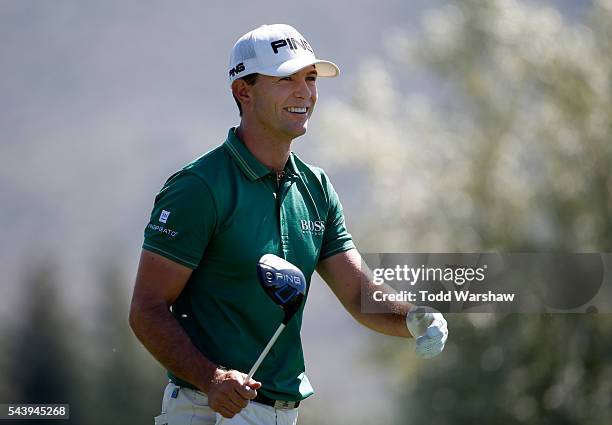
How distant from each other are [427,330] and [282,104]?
98 centimetres

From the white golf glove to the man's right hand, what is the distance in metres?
0.69

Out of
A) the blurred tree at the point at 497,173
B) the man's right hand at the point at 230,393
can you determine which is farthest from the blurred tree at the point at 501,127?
the man's right hand at the point at 230,393

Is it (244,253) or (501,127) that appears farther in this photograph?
(501,127)

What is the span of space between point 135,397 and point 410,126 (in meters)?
4.70

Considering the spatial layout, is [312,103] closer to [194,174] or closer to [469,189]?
[194,174]

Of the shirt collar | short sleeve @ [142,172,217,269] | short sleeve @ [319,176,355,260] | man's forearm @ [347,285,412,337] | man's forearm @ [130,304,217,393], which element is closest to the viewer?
man's forearm @ [130,304,217,393]

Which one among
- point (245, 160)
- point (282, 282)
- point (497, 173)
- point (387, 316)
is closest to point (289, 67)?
point (245, 160)

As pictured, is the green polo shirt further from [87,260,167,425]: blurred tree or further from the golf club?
[87,260,167,425]: blurred tree

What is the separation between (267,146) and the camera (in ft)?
12.8

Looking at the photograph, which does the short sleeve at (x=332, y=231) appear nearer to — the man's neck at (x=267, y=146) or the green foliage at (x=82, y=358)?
the man's neck at (x=267, y=146)

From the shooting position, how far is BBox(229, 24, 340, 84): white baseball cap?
381 centimetres

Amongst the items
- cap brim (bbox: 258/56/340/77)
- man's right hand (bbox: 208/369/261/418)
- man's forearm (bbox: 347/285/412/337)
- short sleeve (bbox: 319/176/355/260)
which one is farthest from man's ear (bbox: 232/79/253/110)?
man's right hand (bbox: 208/369/261/418)

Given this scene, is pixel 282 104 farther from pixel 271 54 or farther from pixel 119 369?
pixel 119 369

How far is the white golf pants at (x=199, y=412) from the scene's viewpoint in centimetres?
359
